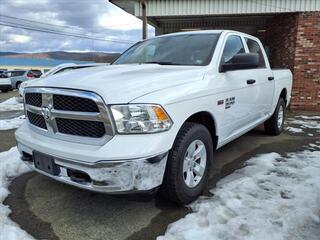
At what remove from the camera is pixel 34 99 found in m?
3.18

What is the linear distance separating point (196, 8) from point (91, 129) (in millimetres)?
8315

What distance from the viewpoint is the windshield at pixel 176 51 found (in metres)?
3.79

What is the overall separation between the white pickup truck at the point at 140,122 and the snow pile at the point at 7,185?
1.73 feet

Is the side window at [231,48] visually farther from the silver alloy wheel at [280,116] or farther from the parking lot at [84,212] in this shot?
the silver alloy wheel at [280,116]

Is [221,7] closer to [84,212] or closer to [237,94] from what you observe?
[237,94]

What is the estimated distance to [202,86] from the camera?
3.28 m

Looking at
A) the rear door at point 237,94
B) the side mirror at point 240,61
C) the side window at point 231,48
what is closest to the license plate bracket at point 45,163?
the rear door at point 237,94

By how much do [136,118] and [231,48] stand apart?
7.18 ft

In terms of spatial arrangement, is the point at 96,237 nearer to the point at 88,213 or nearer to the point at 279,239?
the point at 88,213

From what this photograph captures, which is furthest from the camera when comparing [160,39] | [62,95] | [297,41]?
[297,41]

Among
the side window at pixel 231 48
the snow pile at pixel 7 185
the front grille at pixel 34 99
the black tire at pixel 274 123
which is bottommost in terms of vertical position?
the snow pile at pixel 7 185

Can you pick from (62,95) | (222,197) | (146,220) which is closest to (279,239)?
(222,197)

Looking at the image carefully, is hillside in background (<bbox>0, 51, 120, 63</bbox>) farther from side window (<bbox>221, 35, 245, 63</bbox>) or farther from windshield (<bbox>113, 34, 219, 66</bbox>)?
side window (<bbox>221, 35, 245, 63</bbox>)

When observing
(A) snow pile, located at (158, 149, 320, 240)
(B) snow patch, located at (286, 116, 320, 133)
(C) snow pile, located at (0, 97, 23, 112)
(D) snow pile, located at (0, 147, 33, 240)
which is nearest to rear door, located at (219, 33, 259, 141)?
(A) snow pile, located at (158, 149, 320, 240)
